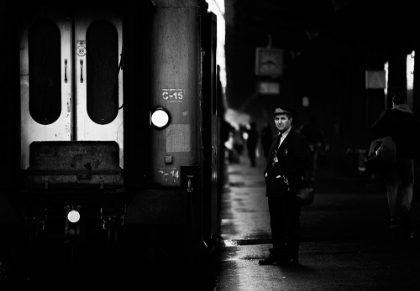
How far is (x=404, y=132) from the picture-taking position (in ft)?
38.3

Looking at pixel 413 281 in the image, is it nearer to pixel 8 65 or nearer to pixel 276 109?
pixel 276 109

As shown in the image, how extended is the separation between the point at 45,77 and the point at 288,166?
2.72 m

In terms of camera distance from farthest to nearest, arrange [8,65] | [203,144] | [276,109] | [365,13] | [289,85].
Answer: [289,85]
[365,13]
[276,109]
[203,144]
[8,65]

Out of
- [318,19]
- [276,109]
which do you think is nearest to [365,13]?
[318,19]

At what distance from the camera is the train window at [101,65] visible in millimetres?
8297

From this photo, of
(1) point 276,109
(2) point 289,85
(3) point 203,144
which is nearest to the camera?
(3) point 203,144

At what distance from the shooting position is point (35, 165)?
328 inches

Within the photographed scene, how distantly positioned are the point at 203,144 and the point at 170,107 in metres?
0.54

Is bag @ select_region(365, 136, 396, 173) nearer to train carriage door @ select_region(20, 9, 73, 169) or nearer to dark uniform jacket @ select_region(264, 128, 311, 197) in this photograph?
dark uniform jacket @ select_region(264, 128, 311, 197)

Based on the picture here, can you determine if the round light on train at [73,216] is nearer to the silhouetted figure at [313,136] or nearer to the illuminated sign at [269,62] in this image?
the silhouetted figure at [313,136]

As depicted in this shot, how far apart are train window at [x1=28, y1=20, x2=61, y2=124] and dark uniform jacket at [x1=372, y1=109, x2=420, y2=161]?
5.09m

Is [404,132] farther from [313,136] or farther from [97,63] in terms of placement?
[313,136]

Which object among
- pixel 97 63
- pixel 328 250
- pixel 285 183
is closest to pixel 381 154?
pixel 328 250

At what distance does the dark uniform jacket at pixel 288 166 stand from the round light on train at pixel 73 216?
2.30m
